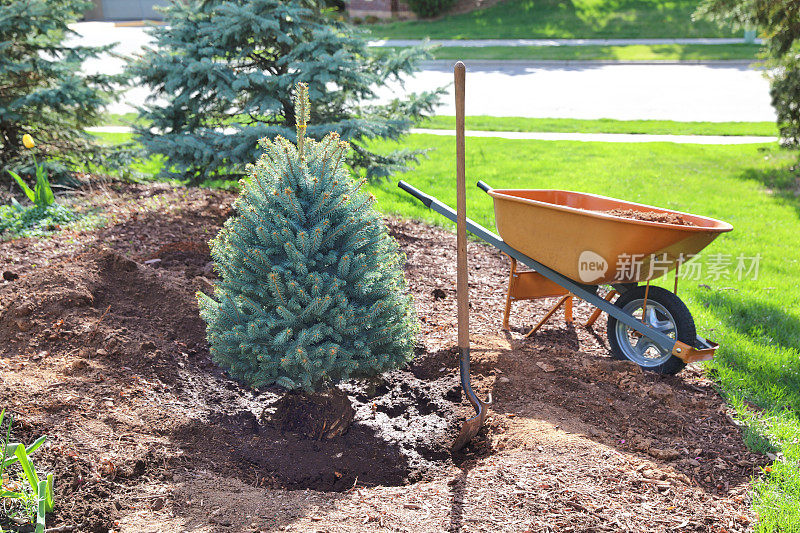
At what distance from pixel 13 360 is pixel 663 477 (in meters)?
3.43

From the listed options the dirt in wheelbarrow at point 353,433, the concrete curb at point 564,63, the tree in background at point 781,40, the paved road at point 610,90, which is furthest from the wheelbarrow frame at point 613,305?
the concrete curb at point 564,63

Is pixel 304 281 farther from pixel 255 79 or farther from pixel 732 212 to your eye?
pixel 732 212

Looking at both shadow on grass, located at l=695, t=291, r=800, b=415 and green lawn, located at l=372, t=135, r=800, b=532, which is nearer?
green lawn, located at l=372, t=135, r=800, b=532

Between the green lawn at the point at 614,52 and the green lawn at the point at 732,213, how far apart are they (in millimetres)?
9159

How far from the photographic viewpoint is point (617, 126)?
36.7 feet

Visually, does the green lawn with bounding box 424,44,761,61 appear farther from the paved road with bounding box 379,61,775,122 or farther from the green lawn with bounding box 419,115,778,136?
the green lawn with bounding box 419,115,778,136

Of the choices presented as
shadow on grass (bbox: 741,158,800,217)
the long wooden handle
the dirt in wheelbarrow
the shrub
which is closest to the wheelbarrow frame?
the dirt in wheelbarrow

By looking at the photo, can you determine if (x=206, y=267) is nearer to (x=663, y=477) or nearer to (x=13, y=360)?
(x=13, y=360)

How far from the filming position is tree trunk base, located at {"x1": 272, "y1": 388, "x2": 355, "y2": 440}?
3.36 metres

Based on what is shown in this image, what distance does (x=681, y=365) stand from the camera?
381cm

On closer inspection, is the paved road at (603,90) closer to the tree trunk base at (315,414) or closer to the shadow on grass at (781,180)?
the shadow on grass at (781,180)

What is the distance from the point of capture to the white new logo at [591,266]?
3932 mm

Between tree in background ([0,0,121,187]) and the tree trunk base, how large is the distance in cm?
469

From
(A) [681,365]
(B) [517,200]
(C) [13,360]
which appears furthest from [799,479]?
(C) [13,360]
